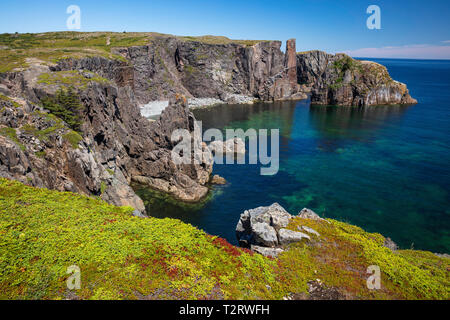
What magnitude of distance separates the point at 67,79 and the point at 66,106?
10.2 meters

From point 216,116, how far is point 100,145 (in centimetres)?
7731

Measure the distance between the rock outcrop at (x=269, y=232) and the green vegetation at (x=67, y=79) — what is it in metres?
40.9

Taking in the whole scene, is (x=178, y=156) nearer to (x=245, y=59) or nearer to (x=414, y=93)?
(x=245, y=59)

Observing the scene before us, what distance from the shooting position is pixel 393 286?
17562 mm

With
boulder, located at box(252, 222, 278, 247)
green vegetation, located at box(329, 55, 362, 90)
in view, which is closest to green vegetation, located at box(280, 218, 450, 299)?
boulder, located at box(252, 222, 278, 247)

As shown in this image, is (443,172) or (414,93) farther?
(414,93)

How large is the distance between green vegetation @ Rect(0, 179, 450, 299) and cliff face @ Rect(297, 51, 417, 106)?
13914 cm

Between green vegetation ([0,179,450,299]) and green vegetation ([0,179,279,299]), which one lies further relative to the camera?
green vegetation ([0,179,450,299])

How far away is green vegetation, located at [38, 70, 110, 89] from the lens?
1914 inches

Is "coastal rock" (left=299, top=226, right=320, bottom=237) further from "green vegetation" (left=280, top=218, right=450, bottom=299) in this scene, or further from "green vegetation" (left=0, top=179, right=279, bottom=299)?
"green vegetation" (left=0, top=179, right=279, bottom=299)

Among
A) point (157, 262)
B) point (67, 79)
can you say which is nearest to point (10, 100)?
point (67, 79)

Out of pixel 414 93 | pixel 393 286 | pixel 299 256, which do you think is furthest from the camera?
pixel 414 93
